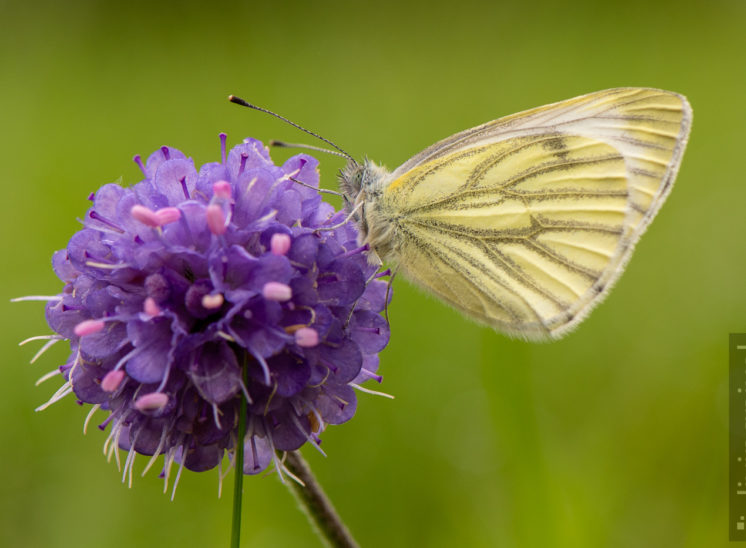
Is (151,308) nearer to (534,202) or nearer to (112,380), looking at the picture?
(112,380)

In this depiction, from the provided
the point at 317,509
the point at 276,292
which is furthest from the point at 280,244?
the point at 317,509

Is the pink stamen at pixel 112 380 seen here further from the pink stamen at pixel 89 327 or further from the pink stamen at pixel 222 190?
the pink stamen at pixel 222 190

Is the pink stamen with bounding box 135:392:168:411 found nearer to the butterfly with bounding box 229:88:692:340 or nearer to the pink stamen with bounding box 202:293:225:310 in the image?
the pink stamen with bounding box 202:293:225:310

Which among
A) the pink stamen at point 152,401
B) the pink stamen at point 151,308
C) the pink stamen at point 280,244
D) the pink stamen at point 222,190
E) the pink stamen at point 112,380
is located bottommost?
the pink stamen at point 152,401

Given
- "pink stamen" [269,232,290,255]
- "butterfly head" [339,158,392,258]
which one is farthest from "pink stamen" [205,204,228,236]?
"butterfly head" [339,158,392,258]

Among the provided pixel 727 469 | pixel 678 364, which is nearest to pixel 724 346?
pixel 678 364

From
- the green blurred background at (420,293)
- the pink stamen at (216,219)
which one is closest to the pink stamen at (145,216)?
the pink stamen at (216,219)
